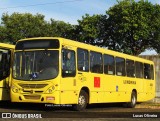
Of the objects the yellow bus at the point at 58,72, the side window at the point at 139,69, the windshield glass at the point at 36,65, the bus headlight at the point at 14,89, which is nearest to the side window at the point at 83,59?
the yellow bus at the point at 58,72

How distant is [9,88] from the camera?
61.4ft

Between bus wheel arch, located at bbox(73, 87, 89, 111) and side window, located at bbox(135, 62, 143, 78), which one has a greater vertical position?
side window, located at bbox(135, 62, 143, 78)

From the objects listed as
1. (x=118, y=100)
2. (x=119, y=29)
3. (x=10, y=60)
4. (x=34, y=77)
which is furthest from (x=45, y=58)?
(x=119, y=29)

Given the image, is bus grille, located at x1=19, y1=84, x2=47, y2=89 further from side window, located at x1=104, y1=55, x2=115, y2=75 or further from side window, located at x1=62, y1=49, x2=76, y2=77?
side window, located at x1=104, y1=55, x2=115, y2=75

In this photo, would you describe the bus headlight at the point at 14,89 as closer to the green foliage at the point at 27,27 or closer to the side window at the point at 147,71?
the side window at the point at 147,71

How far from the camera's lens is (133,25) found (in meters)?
45.6

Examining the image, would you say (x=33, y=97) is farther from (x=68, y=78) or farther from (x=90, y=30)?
(x=90, y=30)

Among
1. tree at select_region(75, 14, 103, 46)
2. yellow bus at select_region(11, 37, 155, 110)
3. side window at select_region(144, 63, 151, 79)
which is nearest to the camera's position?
yellow bus at select_region(11, 37, 155, 110)

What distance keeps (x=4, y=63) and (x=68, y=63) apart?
10.5 feet

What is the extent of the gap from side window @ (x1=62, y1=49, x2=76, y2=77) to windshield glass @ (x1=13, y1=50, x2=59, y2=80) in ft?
1.04

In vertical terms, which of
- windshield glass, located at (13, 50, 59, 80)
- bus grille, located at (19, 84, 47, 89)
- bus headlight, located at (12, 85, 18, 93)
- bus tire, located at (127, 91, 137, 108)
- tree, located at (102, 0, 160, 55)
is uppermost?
tree, located at (102, 0, 160, 55)

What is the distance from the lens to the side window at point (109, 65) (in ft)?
67.5

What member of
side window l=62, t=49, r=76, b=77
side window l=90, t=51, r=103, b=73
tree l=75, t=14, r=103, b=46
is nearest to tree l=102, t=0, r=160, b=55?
tree l=75, t=14, r=103, b=46

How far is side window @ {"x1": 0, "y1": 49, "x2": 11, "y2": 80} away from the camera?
18609 millimetres
